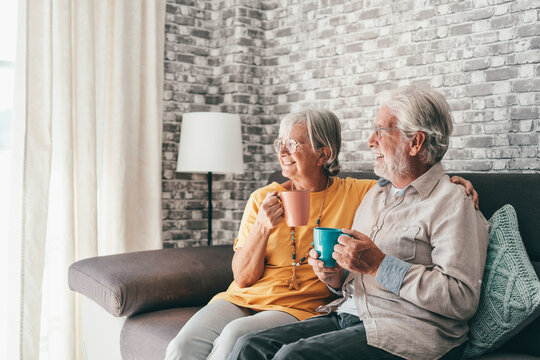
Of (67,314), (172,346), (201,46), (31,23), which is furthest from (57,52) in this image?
(172,346)

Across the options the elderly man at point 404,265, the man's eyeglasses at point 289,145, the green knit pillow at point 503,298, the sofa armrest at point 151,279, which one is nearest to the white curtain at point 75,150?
the sofa armrest at point 151,279

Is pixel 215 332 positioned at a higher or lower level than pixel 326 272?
lower

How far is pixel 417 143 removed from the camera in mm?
2027

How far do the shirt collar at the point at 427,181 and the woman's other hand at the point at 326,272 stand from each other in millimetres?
337

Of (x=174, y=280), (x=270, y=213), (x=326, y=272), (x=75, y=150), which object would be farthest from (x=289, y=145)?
(x=75, y=150)

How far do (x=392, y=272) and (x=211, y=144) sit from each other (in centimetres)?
172

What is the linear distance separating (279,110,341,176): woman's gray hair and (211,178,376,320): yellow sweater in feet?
0.33

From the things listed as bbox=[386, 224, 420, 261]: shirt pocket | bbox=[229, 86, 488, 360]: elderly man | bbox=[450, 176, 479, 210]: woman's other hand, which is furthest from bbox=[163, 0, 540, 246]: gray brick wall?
bbox=[386, 224, 420, 261]: shirt pocket

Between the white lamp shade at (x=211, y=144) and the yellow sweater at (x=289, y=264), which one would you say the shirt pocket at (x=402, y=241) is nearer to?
the yellow sweater at (x=289, y=264)

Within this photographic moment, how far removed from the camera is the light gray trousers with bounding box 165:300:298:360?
79.9 inches

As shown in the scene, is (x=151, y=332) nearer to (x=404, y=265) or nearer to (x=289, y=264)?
(x=289, y=264)

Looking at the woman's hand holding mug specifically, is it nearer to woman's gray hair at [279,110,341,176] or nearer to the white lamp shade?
woman's gray hair at [279,110,341,176]

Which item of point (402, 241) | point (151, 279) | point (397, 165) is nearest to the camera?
point (402, 241)

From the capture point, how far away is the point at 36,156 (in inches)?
120
